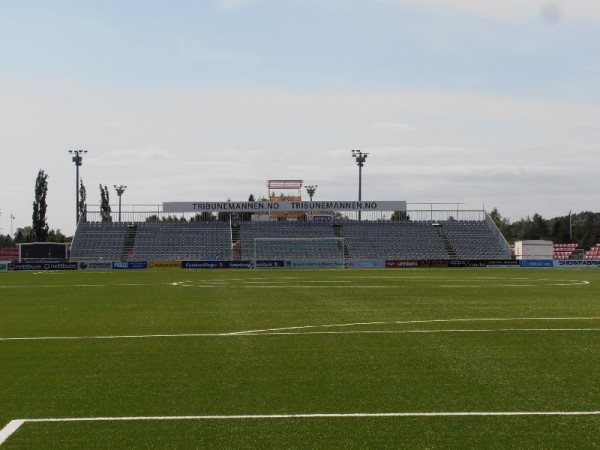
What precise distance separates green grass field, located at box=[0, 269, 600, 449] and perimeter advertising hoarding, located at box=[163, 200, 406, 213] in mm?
74539

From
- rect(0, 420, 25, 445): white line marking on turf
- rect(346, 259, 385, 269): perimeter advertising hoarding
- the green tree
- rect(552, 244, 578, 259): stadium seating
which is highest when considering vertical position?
the green tree

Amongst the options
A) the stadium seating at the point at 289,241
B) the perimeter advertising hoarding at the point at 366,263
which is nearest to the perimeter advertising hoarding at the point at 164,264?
the stadium seating at the point at 289,241

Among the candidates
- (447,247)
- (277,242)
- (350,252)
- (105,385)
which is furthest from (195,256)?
(105,385)

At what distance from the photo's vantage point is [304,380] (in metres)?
9.80

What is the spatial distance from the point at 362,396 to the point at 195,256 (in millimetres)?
76065

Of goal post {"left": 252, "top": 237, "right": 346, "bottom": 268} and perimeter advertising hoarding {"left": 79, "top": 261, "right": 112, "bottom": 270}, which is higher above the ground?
goal post {"left": 252, "top": 237, "right": 346, "bottom": 268}

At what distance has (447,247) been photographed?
3467 inches

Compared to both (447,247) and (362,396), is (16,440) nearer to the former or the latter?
(362,396)

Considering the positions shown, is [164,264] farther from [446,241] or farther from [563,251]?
[563,251]

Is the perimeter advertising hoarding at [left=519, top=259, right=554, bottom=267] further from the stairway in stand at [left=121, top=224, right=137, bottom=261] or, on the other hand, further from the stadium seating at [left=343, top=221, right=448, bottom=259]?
the stairway in stand at [left=121, top=224, right=137, bottom=261]

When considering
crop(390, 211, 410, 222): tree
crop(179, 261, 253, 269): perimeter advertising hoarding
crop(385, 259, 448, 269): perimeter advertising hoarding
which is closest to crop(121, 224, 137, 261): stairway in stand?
crop(179, 261, 253, 269): perimeter advertising hoarding

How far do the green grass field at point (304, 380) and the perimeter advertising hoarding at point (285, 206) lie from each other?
245 ft

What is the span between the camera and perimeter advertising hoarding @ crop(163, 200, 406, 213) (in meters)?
94.1

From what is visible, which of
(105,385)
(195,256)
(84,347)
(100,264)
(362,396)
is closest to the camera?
(362,396)
